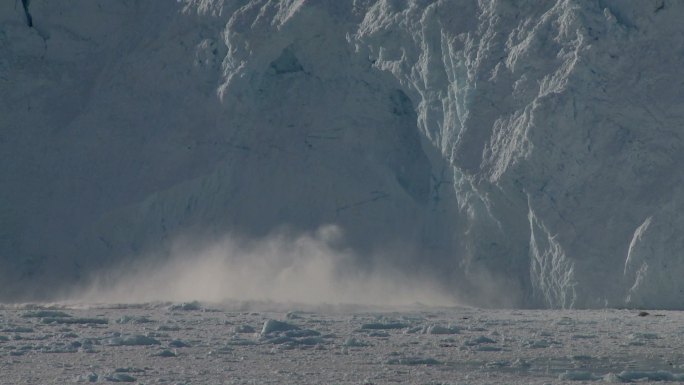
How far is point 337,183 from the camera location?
67.5 feet

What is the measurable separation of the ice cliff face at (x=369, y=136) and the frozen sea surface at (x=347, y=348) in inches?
75.7

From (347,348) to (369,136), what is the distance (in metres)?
9.48

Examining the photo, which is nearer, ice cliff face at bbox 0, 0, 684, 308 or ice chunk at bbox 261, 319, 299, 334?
ice chunk at bbox 261, 319, 299, 334

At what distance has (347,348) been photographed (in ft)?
37.2

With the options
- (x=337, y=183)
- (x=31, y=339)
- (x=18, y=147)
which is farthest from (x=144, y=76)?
(x=31, y=339)

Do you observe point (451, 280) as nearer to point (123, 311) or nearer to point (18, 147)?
point (123, 311)

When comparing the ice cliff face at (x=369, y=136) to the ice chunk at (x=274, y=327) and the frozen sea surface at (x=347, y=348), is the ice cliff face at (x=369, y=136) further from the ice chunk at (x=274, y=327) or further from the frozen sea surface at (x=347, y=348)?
the ice chunk at (x=274, y=327)

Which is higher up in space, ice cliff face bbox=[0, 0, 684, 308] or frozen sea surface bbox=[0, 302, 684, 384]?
ice cliff face bbox=[0, 0, 684, 308]

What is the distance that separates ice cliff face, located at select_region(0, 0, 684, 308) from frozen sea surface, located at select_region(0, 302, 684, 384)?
192 centimetres

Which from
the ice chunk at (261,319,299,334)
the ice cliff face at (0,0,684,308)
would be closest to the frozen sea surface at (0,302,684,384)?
the ice chunk at (261,319,299,334)

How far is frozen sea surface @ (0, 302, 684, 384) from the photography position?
30.2 feet

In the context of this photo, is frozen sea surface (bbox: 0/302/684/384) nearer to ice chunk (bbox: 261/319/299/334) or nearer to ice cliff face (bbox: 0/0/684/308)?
ice chunk (bbox: 261/319/299/334)

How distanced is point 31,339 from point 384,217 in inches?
352

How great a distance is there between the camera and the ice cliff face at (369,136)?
56.2 ft
